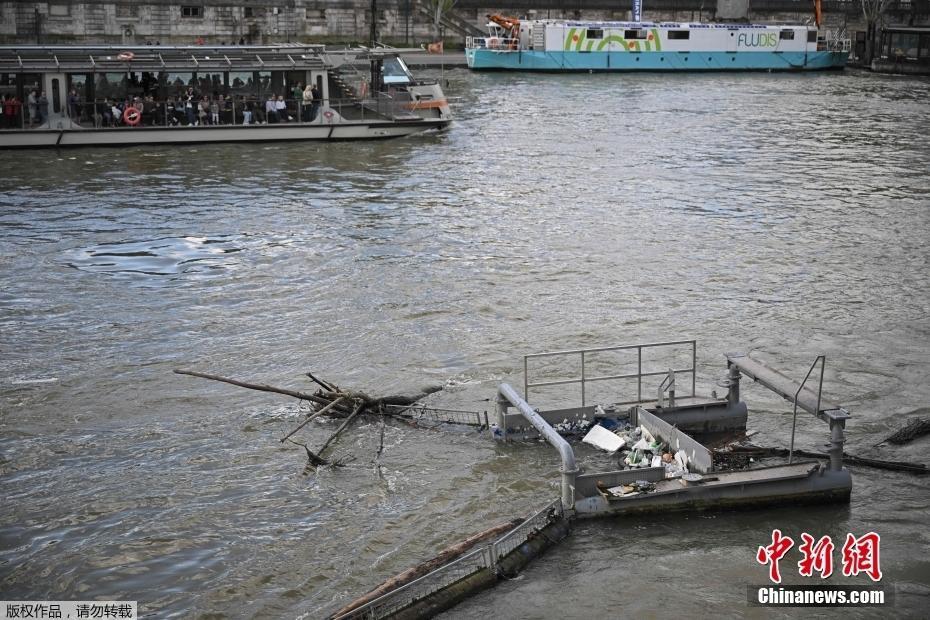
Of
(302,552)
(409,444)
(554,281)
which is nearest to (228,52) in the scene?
(554,281)

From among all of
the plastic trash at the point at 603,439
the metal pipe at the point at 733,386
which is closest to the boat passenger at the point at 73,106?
the plastic trash at the point at 603,439

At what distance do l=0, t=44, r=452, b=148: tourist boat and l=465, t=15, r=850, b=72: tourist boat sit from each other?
28.5 metres

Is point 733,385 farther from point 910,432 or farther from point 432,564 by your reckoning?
point 432,564

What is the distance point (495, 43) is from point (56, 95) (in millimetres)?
36864

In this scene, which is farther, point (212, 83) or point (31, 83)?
point (212, 83)

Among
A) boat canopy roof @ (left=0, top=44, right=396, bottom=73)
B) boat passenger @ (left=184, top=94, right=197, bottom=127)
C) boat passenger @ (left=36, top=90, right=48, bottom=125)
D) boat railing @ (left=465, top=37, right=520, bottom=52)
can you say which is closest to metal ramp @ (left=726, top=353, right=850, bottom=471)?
boat canopy roof @ (left=0, top=44, right=396, bottom=73)

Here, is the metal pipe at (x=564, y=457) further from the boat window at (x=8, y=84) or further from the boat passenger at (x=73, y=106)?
the boat window at (x=8, y=84)

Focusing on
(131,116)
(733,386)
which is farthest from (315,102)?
(733,386)

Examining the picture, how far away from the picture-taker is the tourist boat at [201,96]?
41.0m

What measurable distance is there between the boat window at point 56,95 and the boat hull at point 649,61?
34.9 meters

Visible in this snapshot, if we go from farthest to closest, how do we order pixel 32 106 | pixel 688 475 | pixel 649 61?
pixel 649 61
pixel 32 106
pixel 688 475

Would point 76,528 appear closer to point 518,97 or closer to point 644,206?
point 644,206

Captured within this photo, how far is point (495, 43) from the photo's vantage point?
73.3 m

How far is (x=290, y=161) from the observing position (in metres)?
41.2
